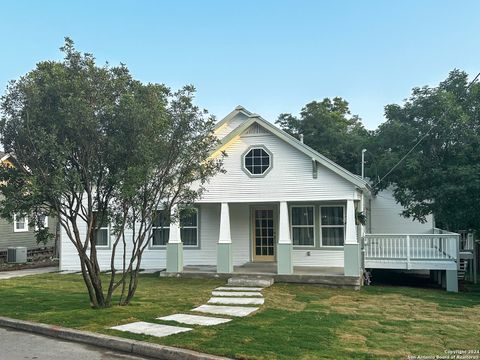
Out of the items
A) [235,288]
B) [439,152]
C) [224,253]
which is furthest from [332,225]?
[235,288]

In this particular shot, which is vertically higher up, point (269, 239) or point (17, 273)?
point (269, 239)

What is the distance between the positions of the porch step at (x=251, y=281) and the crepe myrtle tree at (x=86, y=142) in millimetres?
5035

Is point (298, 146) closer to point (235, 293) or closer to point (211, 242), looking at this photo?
point (211, 242)

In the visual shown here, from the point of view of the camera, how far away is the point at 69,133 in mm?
Result: 8555

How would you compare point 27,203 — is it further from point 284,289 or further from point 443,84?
point 443,84

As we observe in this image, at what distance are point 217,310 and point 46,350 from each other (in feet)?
12.0

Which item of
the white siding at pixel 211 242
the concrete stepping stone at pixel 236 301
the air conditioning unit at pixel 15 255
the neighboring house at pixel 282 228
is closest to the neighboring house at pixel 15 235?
the air conditioning unit at pixel 15 255

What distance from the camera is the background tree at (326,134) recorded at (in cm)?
2773

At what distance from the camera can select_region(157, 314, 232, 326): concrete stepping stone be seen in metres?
8.21

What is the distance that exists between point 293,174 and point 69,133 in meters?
8.38

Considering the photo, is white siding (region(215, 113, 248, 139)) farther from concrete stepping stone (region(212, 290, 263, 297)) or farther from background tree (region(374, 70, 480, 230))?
concrete stepping stone (region(212, 290, 263, 297))

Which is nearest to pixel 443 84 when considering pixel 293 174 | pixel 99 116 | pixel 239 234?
pixel 293 174

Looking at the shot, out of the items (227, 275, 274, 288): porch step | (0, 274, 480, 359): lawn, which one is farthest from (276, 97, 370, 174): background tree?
(0, 274, 480, 359): lawn

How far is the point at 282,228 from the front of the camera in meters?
14.7
